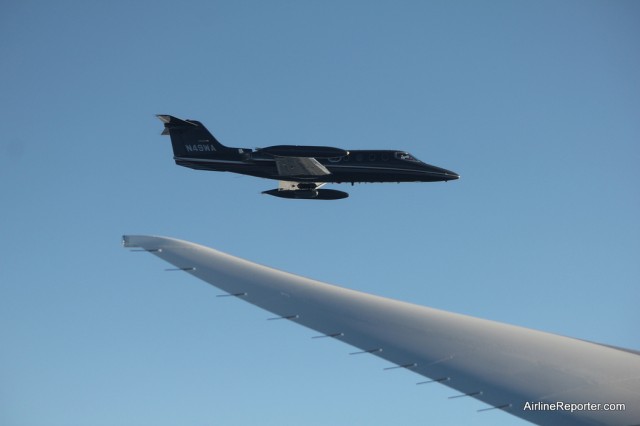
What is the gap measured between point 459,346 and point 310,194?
31868 mm

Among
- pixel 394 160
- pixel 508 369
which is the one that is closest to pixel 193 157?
pixel 394 160

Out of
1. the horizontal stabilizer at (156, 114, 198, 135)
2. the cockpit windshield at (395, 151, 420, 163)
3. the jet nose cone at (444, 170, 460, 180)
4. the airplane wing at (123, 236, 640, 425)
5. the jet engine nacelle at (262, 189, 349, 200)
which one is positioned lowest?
the airplane wing at (123, 236, 640, 425)

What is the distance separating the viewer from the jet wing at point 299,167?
36.8 m

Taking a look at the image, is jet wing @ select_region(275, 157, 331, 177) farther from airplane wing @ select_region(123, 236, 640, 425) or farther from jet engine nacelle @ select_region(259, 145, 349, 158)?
airplane wing @ select_region(123, 236, 640, 425)

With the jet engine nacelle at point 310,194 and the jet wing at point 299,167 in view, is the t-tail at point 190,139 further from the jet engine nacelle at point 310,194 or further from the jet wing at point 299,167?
the jet wing at point 299,167

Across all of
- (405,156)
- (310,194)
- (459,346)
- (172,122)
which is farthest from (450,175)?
(459,346)

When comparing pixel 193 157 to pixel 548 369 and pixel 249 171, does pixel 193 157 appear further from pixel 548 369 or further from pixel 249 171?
pixel 548 369

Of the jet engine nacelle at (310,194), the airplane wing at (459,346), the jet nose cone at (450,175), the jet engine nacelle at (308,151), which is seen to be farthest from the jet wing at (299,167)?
the airplane wing at (459,346)

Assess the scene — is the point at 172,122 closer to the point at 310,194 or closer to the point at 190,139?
the point at 190,139

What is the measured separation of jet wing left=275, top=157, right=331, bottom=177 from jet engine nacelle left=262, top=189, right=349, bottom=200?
3.18 feet

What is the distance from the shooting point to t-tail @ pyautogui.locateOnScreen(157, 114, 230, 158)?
41.3 m

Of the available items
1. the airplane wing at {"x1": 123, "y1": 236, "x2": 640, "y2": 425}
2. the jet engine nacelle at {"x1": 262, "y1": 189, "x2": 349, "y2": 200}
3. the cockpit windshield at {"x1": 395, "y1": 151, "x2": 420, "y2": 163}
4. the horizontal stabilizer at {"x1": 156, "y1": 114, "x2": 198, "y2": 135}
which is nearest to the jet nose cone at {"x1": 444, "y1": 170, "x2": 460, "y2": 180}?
the cockpit windshield at {"x1": 395, "y1": 151, "x2": 420, "y2": 163}

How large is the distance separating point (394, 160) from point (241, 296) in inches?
1267

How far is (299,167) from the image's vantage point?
37562 millimetres
